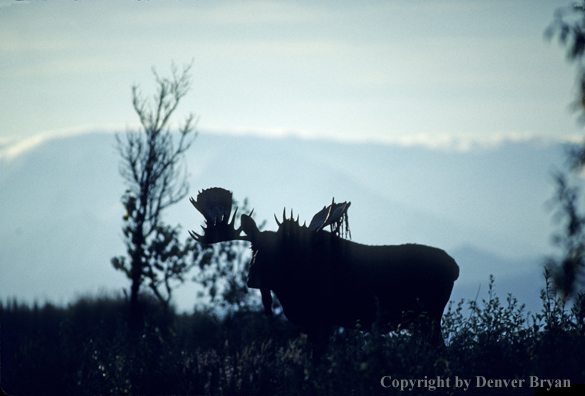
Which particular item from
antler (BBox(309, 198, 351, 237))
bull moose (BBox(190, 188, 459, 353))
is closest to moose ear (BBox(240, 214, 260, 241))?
bull moose (BBox(190, 188, 459, 353))

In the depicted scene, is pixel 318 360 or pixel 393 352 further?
pixel 318 360

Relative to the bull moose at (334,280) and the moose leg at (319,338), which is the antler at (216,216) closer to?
the bull moose at (334,280)

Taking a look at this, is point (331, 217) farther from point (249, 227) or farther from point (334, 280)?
point (249, 227)

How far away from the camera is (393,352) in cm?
584

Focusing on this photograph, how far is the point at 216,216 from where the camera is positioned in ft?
22.4

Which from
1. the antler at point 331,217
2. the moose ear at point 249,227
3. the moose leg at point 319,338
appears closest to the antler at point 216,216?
the moose ear at point 249,227

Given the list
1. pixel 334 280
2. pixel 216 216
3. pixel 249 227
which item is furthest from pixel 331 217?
pixel 216 216

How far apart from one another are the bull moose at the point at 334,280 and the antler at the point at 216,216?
228mm

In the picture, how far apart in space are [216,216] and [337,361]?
7.84 feet

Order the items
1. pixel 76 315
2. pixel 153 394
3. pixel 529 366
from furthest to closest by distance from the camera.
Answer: pixel 76 315, pixel 153 394, pixel 529 366

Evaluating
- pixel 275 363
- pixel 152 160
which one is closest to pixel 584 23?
pixel 275 363

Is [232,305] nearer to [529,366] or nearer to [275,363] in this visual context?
[275,363]

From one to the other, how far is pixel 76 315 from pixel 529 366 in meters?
11.7

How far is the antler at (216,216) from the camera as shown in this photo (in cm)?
680
